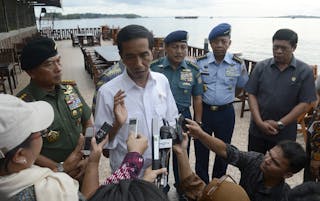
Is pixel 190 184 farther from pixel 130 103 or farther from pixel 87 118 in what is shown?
pixel 87 118

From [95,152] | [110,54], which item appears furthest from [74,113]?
[110,54]

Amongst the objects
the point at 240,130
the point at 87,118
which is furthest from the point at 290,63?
the point at 240,130

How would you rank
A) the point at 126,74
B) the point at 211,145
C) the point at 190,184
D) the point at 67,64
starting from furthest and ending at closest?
1. the point at 67,64
2. the point at 211,145
3. the point at 126,74
4. the point at 190,184

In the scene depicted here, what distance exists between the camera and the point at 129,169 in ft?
3.44

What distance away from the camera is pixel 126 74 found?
1.53 meters

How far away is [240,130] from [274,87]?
234cm

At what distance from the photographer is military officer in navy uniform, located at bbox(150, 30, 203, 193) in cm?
240

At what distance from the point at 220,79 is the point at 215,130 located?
513mm

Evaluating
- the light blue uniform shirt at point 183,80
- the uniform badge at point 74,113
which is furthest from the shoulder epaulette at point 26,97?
the light blue uniform shirt at point 183,80

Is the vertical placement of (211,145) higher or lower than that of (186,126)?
lower

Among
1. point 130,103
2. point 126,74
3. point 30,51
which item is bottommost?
point 130,103

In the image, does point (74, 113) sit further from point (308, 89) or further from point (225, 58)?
point (308, 89)

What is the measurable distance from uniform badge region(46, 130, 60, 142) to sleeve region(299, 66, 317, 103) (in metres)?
1.91

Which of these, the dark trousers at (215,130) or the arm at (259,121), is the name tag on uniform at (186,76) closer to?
the dark trousers at (215,130)
